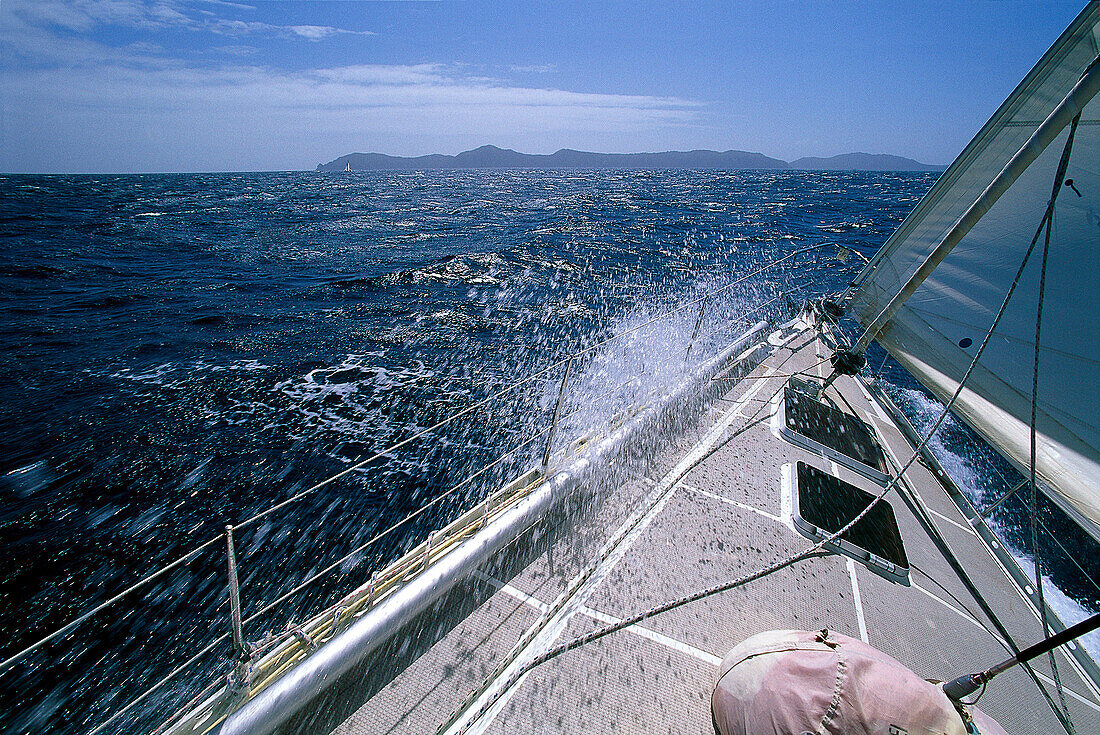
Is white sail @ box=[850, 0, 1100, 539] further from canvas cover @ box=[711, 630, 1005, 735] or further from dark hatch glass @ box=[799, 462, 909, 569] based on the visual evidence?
canvas cover @ box=[711, 630, 1005, 735]

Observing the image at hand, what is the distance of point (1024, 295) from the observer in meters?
3.08

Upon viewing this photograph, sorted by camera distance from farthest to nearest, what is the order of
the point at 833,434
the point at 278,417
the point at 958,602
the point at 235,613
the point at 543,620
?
1. the point at 278,417
2. the point at 833,434
3. the point at 958,602
4. the point at 543,620
5. the point at 235,613

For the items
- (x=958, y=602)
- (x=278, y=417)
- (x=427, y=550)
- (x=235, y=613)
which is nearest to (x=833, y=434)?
(x=958, y=602)

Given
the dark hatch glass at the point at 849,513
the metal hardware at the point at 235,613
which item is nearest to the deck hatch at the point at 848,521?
the dark hatch glass at the point at 849,513

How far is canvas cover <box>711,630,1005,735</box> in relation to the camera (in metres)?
1.43

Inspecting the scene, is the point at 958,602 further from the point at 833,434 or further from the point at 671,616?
the point at 671,616

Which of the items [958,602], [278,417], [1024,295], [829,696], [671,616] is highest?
[1024,295]

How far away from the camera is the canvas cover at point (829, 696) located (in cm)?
143

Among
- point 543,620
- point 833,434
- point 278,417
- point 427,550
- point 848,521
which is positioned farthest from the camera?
point 278,417

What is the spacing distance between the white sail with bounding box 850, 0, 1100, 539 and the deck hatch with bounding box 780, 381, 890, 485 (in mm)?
655

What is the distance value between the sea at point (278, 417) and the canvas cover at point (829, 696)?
77cm

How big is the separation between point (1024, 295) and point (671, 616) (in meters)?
3.12

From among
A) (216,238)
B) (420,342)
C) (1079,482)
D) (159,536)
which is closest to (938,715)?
(1079,482)

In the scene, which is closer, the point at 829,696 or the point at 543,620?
the point at 829,696
